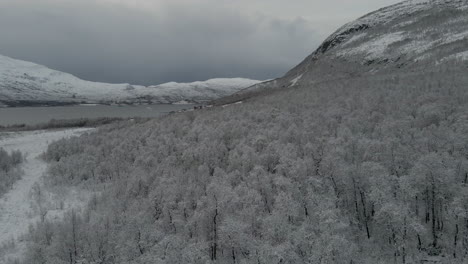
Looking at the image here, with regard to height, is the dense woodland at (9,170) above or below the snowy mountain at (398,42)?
below

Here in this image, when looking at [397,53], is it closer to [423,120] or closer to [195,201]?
[423,120]

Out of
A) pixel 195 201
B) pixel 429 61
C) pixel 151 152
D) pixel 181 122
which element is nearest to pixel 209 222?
pixel 195 201

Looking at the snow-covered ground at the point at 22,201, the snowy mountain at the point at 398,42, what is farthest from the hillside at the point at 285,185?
the snowy mountain at the point at 398,42

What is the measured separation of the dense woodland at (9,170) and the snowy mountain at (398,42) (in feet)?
136

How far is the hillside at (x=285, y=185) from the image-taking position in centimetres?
1253

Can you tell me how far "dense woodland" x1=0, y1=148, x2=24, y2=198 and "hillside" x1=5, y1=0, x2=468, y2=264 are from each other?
7.27 feet

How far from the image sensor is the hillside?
12531 millimetres

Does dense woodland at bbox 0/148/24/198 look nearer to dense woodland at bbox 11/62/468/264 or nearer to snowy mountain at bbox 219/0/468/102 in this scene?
dense woodland at bbox 11/62/468/264

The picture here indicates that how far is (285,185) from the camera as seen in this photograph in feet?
55.6

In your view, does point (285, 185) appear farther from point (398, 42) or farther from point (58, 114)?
point (58, 114)

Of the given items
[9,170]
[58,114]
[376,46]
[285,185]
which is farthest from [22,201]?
[58,114]

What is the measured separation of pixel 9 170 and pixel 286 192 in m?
20.7

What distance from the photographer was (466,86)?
90.8 feet

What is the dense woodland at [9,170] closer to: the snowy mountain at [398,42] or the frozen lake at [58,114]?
the frozen lake at [58,114]
